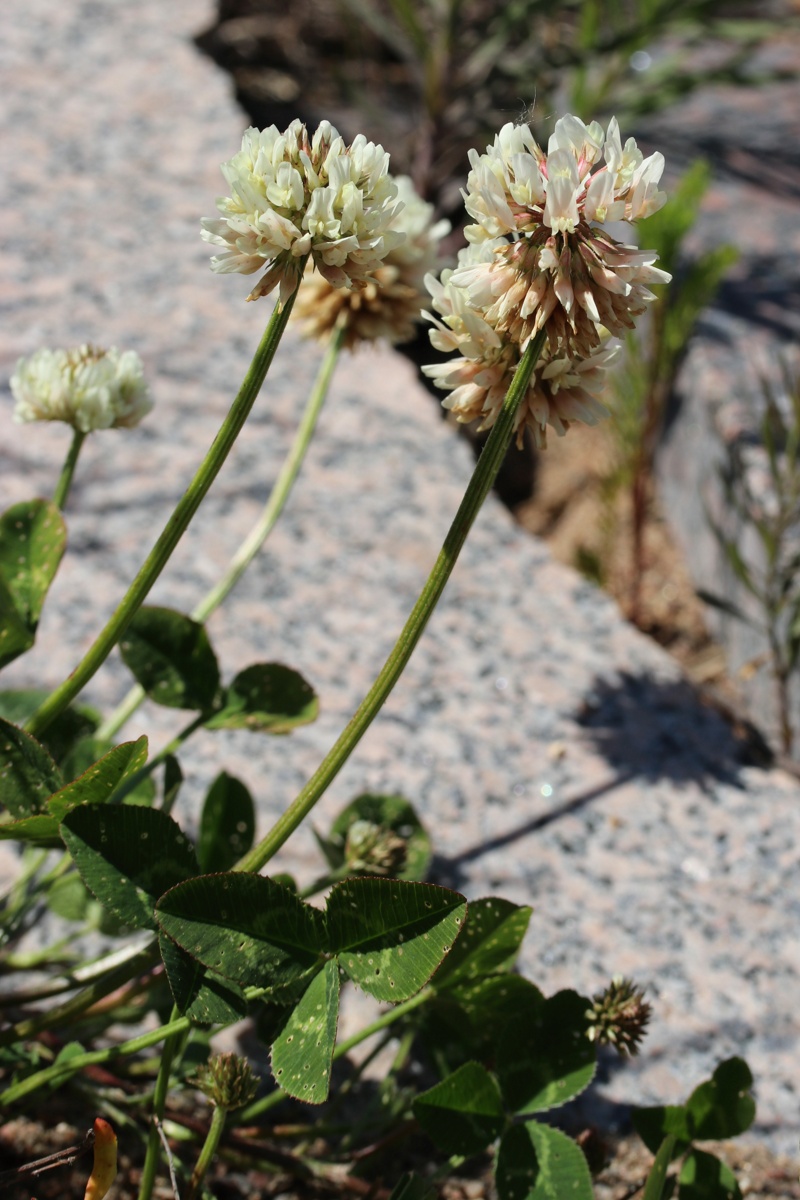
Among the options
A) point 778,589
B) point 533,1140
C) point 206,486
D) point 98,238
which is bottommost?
point 533,1140

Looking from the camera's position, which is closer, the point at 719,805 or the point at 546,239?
the point at 546,239

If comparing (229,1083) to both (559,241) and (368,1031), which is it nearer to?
(368,1031)

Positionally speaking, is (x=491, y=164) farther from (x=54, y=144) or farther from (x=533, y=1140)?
(x=54, y=144)

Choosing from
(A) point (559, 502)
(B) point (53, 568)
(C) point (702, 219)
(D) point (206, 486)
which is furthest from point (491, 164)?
(C) point (702, 219)

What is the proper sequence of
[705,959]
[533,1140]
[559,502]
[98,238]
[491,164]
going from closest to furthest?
1. [491,164]
2. [533,1140]
3. [705,959]
4. [98,238]
5. [559,502]

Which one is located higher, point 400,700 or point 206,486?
point 206,486

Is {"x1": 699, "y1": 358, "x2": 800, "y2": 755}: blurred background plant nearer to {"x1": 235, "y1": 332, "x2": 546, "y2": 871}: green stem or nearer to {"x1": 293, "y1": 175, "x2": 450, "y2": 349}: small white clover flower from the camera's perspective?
{"x1": 293, "y1": 175, "x2": 450, "y2": 349}: small white clover flower

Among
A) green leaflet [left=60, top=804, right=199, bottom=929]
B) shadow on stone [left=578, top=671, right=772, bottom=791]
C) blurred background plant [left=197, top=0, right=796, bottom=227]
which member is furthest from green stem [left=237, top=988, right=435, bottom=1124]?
blurred background plant [left=197, top=0, right=796, bottom=227]

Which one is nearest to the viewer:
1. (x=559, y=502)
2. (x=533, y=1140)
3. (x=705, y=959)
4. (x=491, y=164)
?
(x=491, y=164)
